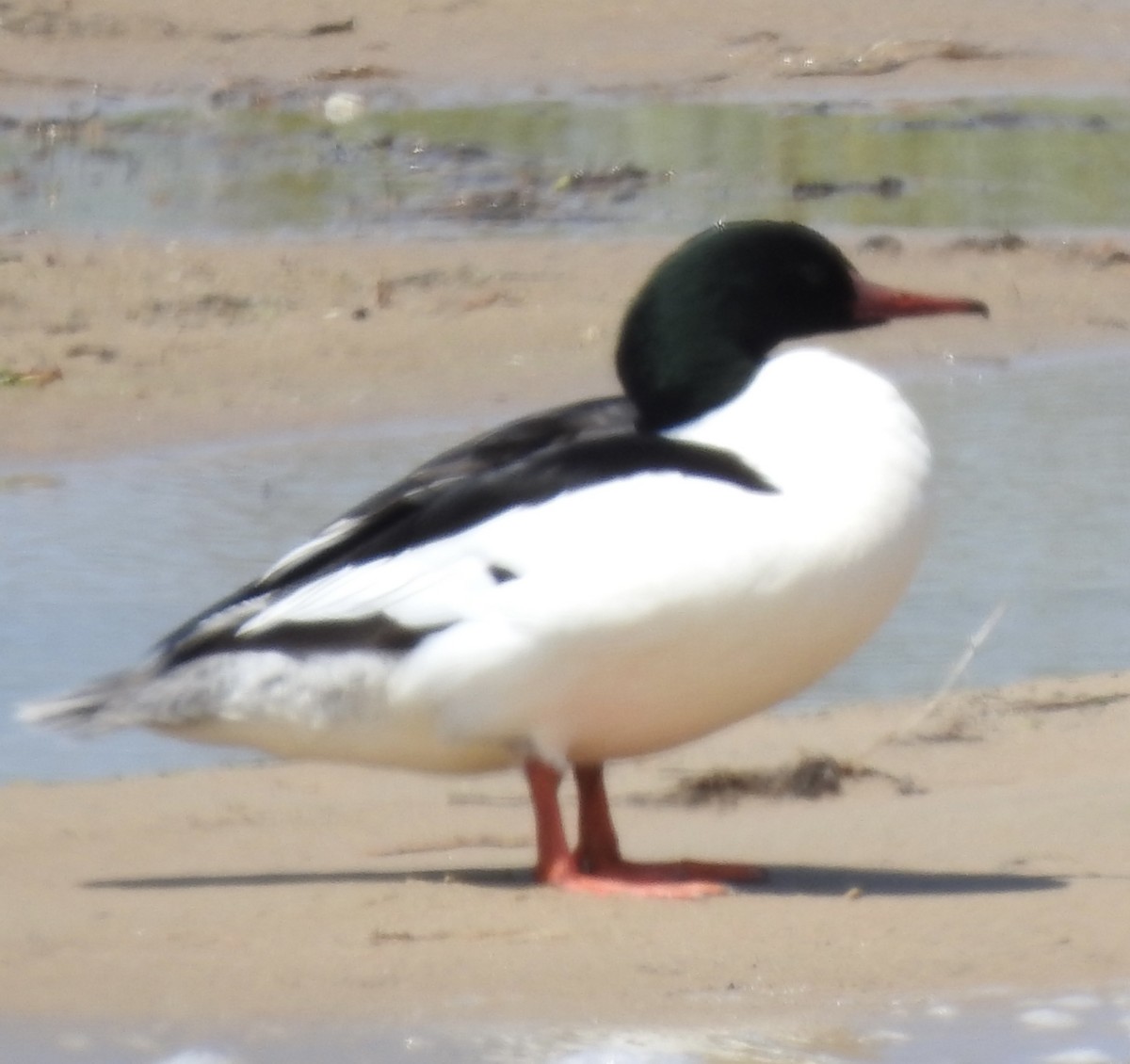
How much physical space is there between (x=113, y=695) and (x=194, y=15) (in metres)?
18.7

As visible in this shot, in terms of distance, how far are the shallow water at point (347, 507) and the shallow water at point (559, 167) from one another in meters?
4.73

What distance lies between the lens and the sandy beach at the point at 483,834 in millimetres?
4527

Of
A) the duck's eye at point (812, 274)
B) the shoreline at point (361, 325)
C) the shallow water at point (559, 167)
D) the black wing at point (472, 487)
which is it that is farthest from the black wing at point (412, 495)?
the shallow water at point (559, 167)

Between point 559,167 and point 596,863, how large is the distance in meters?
12.2

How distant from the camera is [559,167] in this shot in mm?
17156

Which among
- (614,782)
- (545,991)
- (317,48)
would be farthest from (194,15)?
(545,991)

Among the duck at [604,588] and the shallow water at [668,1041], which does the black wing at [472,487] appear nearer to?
the duck at [604,588]

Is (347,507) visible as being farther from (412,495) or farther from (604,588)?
(604,588)

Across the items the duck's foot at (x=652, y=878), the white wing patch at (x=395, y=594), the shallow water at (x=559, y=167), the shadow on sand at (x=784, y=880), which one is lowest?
the shadow on sand at (x=784, y=880)

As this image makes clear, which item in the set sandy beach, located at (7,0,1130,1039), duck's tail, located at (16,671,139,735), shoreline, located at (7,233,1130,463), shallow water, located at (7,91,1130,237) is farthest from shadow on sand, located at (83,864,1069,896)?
shallow water, located at (7,91,1130,237)

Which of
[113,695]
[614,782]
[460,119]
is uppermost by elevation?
[460,119]

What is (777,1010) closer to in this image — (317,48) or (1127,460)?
(1127,460)

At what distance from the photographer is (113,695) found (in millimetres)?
5207

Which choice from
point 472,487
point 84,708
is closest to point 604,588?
point 472,487
